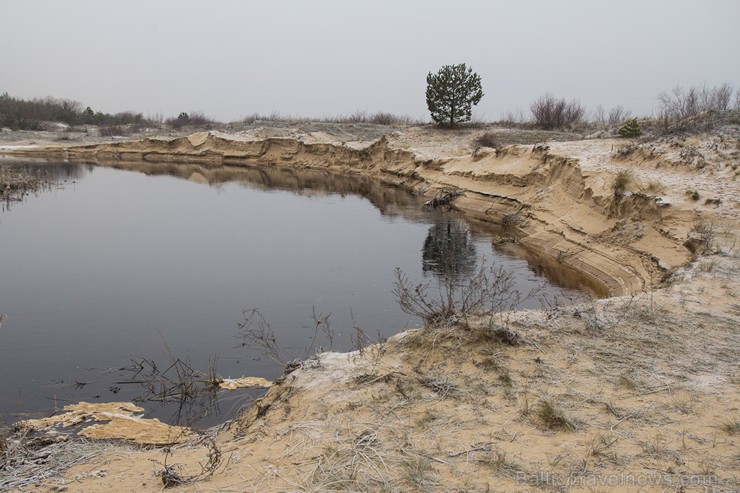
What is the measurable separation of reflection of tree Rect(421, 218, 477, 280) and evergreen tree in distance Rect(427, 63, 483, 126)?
14954 mm

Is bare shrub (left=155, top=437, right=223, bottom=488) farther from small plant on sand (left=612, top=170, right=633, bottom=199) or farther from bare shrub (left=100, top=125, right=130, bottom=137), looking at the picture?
bare shrub (left=100, top=125, right=130, bottom=137)

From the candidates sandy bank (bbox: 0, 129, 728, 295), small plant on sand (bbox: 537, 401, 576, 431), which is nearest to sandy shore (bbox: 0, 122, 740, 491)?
small plant on sand (bbox: 537, 401, 576, 431)

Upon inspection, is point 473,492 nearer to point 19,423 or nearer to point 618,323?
point 618,323

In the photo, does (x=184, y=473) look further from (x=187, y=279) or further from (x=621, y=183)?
(x=621, y=183)

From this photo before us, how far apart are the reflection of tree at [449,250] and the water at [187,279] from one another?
0.06 m

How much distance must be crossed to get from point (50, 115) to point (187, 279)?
52113mm

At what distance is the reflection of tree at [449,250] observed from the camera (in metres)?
12.2

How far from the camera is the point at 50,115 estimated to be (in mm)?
53469

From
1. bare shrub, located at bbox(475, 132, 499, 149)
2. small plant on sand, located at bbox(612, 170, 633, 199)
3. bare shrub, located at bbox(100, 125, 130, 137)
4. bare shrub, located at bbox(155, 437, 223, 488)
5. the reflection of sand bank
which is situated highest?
bare shrub, located at bbox(100, 125, 130, 137)

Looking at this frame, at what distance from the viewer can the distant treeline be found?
156 ft

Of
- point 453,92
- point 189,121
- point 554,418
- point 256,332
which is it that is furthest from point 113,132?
point 554,418

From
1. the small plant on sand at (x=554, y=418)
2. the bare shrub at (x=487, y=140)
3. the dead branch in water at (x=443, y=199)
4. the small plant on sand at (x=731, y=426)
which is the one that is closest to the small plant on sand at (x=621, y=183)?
the dead branch in water at (x=443, y=199)

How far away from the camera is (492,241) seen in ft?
50.7

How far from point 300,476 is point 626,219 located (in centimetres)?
1116
